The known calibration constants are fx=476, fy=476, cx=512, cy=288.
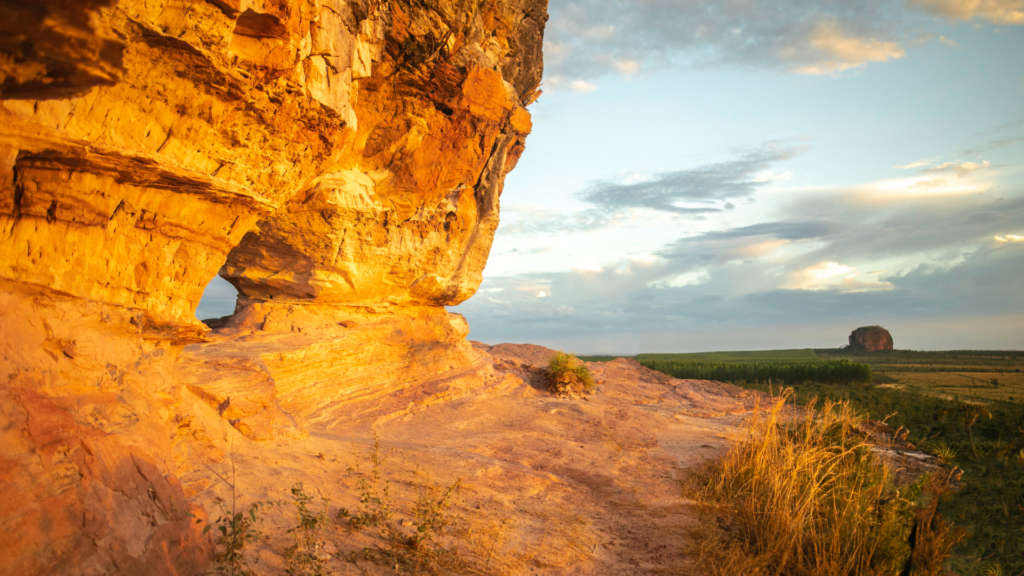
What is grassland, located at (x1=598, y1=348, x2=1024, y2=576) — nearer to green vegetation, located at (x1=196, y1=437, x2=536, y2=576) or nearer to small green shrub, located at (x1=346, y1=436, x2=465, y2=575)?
green vegetation, located at (x1=196, y1=437, x2=536, y2=576)

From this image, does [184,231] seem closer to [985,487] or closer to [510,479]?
[510,479]

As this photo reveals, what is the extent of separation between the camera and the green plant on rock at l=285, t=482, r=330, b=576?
3307 mm

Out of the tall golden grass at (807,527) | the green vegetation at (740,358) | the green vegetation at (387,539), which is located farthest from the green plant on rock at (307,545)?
the green vegetation at (740,358)

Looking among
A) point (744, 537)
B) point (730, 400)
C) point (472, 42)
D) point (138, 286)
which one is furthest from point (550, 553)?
point (730, 400)

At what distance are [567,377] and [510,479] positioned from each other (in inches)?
368

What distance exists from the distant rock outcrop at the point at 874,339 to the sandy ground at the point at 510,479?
209ft

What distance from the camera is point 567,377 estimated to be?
1554 cm

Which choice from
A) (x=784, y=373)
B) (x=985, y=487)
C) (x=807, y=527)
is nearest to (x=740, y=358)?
(x=784, y=373)

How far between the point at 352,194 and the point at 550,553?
803 centimetres

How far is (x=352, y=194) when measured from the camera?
999 cm

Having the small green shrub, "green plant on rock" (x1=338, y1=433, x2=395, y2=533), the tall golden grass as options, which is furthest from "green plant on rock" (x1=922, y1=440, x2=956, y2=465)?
"green plant on rock" (x1=338, y1=433, x2=395, y2=533)

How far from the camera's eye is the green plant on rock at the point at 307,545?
331 centimetres

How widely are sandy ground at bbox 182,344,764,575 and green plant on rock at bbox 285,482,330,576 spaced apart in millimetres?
88

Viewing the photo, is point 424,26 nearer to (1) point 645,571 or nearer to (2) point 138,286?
(2) point 138,286
